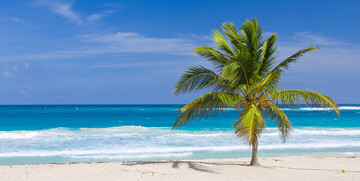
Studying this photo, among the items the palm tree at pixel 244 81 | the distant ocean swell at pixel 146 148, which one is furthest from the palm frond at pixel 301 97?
the distant ocean swell at pixel 146 148

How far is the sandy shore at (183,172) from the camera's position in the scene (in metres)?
8.77

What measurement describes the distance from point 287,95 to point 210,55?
2412 millimetres

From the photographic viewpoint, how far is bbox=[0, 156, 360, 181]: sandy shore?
8.77 meters

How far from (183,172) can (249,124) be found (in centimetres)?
218

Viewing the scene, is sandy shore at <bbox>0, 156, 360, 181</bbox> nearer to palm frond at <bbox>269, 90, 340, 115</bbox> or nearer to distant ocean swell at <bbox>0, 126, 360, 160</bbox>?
palm frond at <bbox>269, 90, 340, 115</bbox>

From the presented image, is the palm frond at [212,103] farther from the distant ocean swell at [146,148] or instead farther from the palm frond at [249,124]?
the distant ocean swell at [146,148]

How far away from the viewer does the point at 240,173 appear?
366 inches

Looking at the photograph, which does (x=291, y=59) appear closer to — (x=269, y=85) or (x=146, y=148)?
(x=269, y=85)

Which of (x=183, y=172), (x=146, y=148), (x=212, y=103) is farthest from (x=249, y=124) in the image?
(x=146, y=148)

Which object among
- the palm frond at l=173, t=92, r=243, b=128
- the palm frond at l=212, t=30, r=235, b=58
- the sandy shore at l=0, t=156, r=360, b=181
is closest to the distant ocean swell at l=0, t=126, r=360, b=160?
the sandy shore at l=0, t=156, r=360, b=181

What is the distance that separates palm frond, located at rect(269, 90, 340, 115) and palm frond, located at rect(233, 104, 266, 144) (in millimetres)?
790

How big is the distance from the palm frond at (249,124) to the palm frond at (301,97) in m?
0.79

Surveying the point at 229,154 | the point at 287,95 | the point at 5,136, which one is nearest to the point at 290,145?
the point at 229,154

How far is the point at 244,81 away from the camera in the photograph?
9.98m
